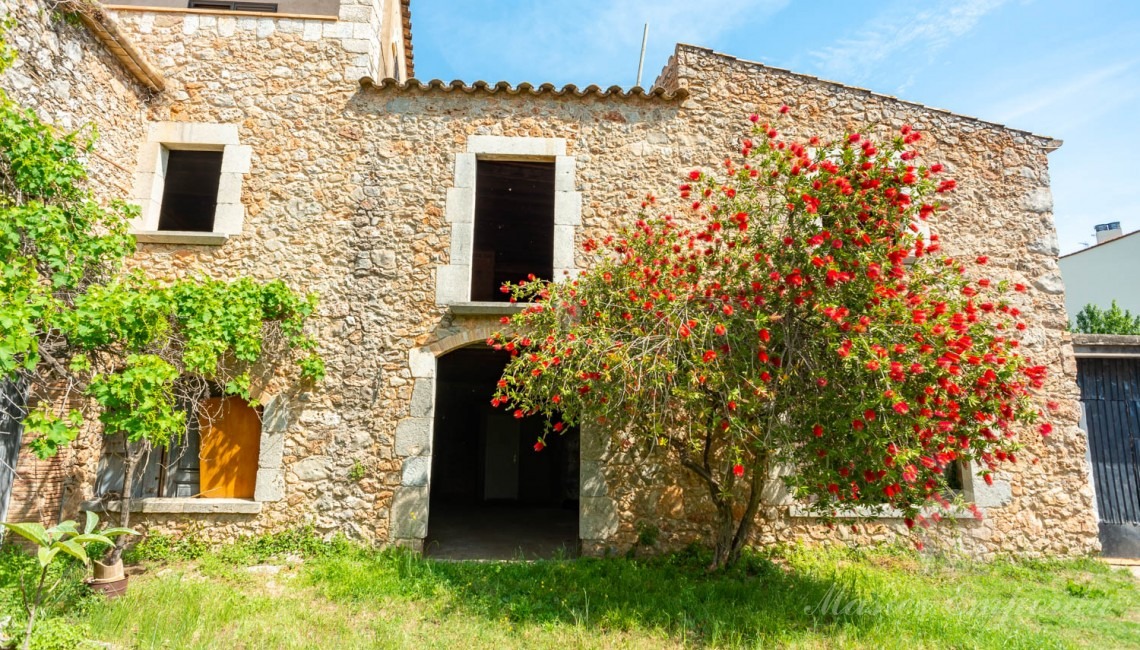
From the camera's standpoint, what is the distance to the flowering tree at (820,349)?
156 inches

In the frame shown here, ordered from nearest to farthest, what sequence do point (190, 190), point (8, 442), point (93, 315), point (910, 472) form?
point (910, 472)
point (93, 315)
point (8, 442)
point (190, 190)

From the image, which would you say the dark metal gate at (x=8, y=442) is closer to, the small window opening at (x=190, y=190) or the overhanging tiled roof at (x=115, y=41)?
the small window opening at (x=190, y=190)

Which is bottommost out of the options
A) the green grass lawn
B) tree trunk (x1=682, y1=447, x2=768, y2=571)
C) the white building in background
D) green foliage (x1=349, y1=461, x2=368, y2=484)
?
the green grass lawn

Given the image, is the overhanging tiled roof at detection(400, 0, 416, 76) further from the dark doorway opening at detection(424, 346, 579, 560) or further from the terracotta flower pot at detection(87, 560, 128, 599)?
the terracotta flower pot at detection(87, 560, 128, 599)

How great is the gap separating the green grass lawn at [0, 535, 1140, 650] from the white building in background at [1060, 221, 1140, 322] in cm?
1376

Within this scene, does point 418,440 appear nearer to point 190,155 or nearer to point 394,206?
point 394,206

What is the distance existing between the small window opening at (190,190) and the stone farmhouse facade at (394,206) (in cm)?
11

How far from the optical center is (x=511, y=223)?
991 cm

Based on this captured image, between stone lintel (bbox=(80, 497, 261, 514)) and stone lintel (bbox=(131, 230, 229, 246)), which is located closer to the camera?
stone lintel (bbox=(80, 497, 261, 514))

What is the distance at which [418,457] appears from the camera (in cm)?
583

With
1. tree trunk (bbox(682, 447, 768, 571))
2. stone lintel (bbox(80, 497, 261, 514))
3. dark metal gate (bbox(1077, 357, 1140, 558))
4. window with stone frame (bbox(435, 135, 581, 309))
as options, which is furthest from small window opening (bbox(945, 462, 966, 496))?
stone lintel (bbox(80, 497, 261, 514))

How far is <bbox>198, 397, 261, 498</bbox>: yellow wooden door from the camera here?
5.98m

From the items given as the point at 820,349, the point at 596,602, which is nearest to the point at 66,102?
the point at 596,602

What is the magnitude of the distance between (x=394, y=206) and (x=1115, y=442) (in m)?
8.81
